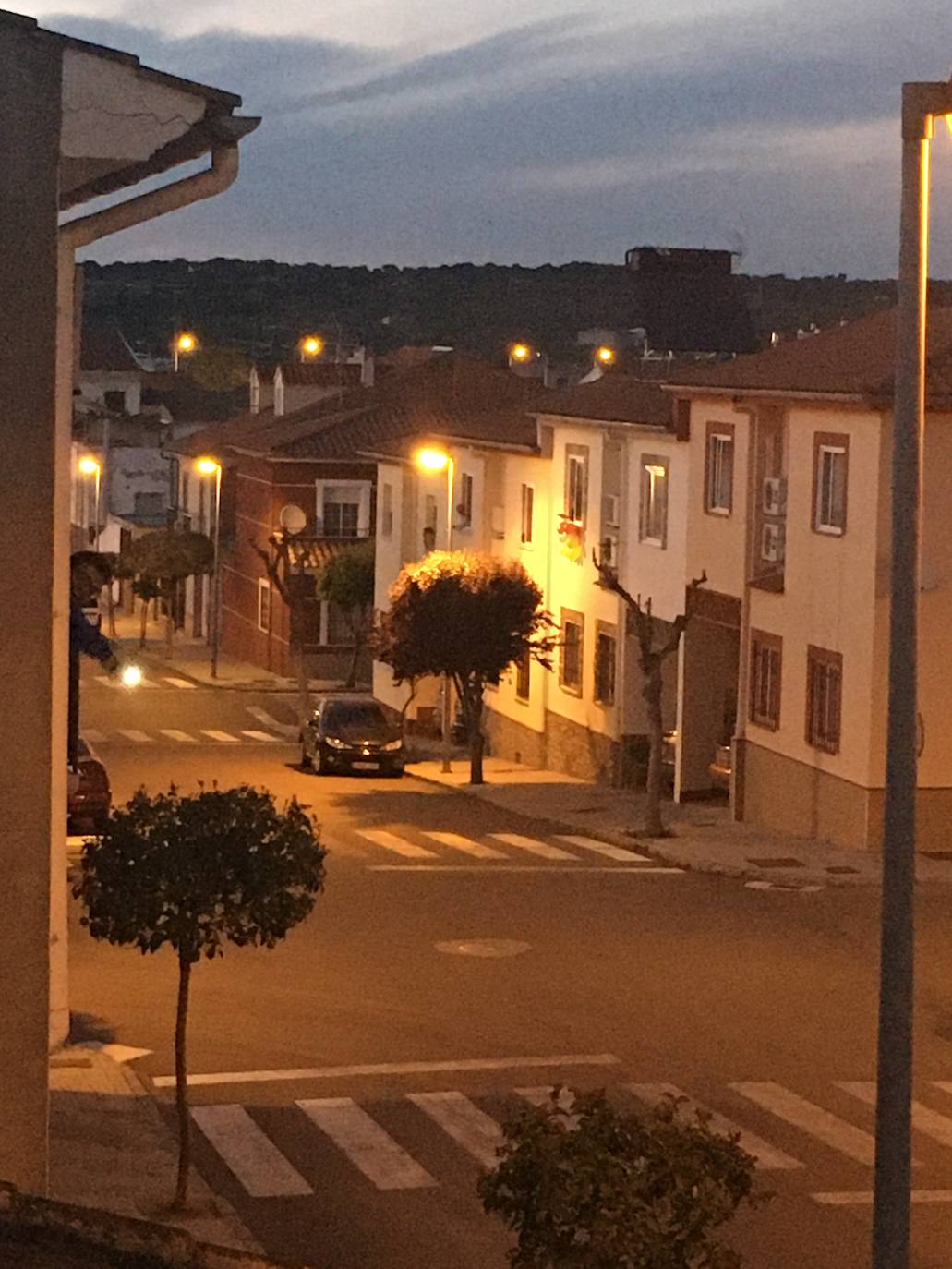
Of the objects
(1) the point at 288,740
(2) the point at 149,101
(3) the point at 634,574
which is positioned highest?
(2) the point at 149,101

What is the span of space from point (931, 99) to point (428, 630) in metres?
34.8

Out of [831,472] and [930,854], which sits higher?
[831,472]

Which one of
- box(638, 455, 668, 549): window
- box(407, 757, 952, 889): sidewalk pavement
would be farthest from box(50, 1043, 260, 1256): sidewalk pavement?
box(638, 455, 668, 549): window

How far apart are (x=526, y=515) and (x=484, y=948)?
25554 mm

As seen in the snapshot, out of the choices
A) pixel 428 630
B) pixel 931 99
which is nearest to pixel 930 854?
pixel 428 630

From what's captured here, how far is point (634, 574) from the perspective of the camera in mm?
42438

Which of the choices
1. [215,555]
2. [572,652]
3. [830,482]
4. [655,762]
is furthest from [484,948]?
[215,555]

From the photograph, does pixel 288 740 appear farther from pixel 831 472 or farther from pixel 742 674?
pixel 831 472

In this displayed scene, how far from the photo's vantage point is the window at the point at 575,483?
45438 millimetres

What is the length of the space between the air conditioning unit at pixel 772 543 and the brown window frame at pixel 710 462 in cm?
113

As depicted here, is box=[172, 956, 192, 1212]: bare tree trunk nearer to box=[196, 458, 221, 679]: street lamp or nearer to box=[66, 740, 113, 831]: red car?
box=[66, 740, 113, 831]: red car

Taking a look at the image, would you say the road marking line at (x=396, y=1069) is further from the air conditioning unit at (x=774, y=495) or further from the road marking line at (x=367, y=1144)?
the air conditioning unit at (x=774, y=495)

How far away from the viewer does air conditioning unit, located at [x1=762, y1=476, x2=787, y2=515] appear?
35656 mm

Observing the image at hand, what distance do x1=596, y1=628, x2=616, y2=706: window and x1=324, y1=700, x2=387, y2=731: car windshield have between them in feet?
15.9
